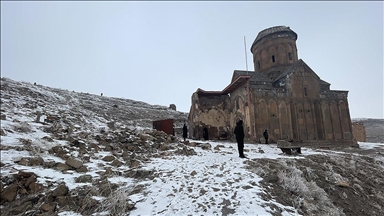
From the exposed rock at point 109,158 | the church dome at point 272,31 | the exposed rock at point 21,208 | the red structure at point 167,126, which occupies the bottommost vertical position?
the exposed rock at point 21,208

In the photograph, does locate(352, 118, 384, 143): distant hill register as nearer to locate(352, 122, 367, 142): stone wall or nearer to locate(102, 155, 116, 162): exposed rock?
locate(352, 122, 367, 142): stone wall

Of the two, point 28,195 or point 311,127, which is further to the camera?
point 311,127

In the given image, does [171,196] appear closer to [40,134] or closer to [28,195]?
[28,195]

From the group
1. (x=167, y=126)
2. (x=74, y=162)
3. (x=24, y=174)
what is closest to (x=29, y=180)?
(x=24, y=174)

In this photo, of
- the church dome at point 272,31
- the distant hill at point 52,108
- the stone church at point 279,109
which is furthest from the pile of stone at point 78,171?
the church dome at point 272,31

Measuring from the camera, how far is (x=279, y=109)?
19.0m

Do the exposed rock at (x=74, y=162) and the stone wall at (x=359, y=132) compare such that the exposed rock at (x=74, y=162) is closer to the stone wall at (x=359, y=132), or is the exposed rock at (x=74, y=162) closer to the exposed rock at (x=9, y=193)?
the exposed rock at (x=9, y=193)

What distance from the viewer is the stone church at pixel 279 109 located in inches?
728

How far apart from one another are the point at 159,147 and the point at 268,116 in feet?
38.7

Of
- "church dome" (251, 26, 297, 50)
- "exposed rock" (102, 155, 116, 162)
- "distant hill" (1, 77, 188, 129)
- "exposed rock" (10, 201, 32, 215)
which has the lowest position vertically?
"exposed rock" (10, 201, 32, 215)

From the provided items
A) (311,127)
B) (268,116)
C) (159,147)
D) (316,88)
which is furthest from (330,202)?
(316,88)

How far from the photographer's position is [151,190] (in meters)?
5.40

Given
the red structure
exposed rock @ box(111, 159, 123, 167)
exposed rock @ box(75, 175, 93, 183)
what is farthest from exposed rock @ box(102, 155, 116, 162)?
the red structure

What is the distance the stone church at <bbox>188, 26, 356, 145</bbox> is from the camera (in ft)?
60.6
